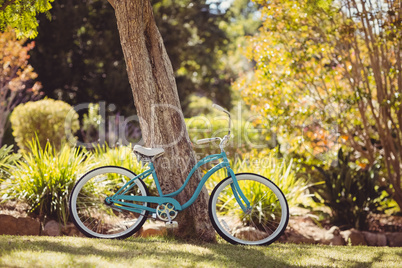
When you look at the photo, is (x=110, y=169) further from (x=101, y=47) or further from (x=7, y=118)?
(x=101, y=47)

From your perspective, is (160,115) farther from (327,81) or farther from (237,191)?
(327,81)

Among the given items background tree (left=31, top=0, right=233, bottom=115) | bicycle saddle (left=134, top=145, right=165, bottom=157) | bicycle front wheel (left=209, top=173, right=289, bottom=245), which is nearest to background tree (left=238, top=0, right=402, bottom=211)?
bicycle front wheel (left=209, top=173, right=289, bottom=245)

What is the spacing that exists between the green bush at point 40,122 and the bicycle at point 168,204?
369cm

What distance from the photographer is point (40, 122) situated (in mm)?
9344

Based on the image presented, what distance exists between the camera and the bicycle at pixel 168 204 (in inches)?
173

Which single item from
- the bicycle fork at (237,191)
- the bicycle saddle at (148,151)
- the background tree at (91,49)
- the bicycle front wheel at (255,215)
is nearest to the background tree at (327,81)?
the bicycle front wheel at (255,215)

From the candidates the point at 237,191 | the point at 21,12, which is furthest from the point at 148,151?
the point at 21,12

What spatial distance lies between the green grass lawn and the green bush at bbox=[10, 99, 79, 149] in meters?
5.59

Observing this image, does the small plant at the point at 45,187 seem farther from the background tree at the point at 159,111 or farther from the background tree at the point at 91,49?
the background tree at the point at 91,49

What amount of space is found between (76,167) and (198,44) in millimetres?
12652

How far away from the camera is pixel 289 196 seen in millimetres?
6473

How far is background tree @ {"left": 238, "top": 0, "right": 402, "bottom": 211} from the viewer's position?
260 inches

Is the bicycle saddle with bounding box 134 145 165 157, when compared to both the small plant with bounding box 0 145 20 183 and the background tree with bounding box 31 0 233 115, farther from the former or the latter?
the background tree with bounding box 31 0 233 115

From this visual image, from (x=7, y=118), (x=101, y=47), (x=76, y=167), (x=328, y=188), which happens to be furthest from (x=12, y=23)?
(x=101, y=47)
